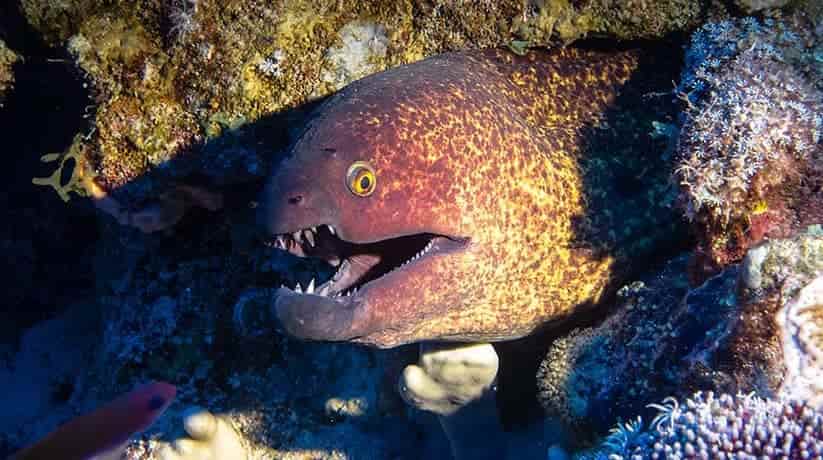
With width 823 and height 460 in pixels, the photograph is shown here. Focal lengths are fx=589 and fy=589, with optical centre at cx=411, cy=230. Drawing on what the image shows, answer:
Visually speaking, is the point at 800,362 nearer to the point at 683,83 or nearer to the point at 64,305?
the point at 683,83

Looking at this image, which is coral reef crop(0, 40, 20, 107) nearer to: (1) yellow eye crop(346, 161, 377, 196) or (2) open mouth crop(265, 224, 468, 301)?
(2) open mouth crop(265, 224, 468, 301)

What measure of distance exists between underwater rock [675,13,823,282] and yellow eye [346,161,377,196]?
5.30ft

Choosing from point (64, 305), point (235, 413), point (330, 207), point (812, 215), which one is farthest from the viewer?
point (64, 305)

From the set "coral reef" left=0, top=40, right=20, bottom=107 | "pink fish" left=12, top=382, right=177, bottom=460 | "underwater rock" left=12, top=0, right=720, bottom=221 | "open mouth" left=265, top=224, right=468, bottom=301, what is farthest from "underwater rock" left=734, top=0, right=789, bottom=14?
"coral reef" left=0, top=40, right=20, bottom=107

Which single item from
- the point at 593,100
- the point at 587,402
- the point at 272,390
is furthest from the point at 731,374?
the point at 272,390

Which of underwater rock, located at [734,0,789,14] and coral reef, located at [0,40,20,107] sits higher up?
underwater rock, located at [734,0,789,14]

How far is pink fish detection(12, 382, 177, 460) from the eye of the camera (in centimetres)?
258

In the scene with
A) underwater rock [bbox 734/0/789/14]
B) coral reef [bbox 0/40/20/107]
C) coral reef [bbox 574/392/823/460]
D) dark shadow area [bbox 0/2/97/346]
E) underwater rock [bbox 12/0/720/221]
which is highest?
underwater rock [bbox 734/0/789/14]

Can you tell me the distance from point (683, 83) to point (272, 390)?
11.6 ft

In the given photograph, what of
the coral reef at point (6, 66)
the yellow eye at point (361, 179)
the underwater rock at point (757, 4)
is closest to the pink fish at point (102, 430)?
the yellow eye at point (361, 179)

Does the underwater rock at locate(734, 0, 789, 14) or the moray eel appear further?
the underwater rock at locate(734, 0, 789, 14)

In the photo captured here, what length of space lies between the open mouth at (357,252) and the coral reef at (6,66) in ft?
11.6

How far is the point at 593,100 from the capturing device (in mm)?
3920

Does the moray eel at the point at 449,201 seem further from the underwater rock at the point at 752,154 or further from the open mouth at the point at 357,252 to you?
the underwater rock at the point at 752,154
